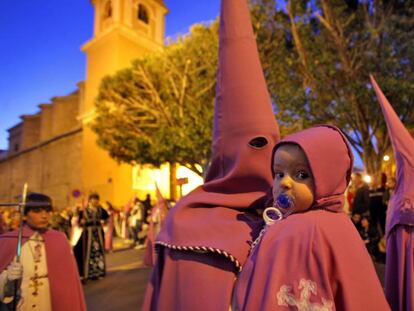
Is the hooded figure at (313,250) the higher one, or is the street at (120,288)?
the hooded figure at (313,250)

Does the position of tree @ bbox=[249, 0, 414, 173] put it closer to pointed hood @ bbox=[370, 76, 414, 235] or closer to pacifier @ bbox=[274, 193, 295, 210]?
pointed hood @ bbox=[370, 76, 414, 235]

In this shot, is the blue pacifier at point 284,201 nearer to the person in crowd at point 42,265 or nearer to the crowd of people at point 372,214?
the person in crowd at point 42,265

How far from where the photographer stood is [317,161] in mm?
1372

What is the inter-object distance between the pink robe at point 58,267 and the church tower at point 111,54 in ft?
66.6

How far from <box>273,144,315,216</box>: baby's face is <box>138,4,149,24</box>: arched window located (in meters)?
28.2

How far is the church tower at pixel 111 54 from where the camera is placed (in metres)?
24.3

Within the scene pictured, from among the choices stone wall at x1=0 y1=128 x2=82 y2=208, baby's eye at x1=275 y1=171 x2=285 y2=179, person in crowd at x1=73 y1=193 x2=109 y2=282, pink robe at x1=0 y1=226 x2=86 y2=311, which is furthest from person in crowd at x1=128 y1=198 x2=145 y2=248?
stone wall at x1=0 y1=128 x2=82 y2=208

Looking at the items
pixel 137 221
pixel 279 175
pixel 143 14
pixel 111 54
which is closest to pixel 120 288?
pixel 279 175

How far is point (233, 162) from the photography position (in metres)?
1.65

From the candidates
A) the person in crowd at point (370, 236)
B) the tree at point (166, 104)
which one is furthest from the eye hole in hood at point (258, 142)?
the tree at point (166, 104)

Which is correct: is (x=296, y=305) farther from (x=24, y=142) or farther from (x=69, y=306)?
(x=24, y=142)

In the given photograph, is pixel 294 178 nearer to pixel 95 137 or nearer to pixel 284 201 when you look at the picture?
pixel 284 201

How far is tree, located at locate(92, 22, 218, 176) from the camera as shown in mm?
15414

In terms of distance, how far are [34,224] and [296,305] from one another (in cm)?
305
